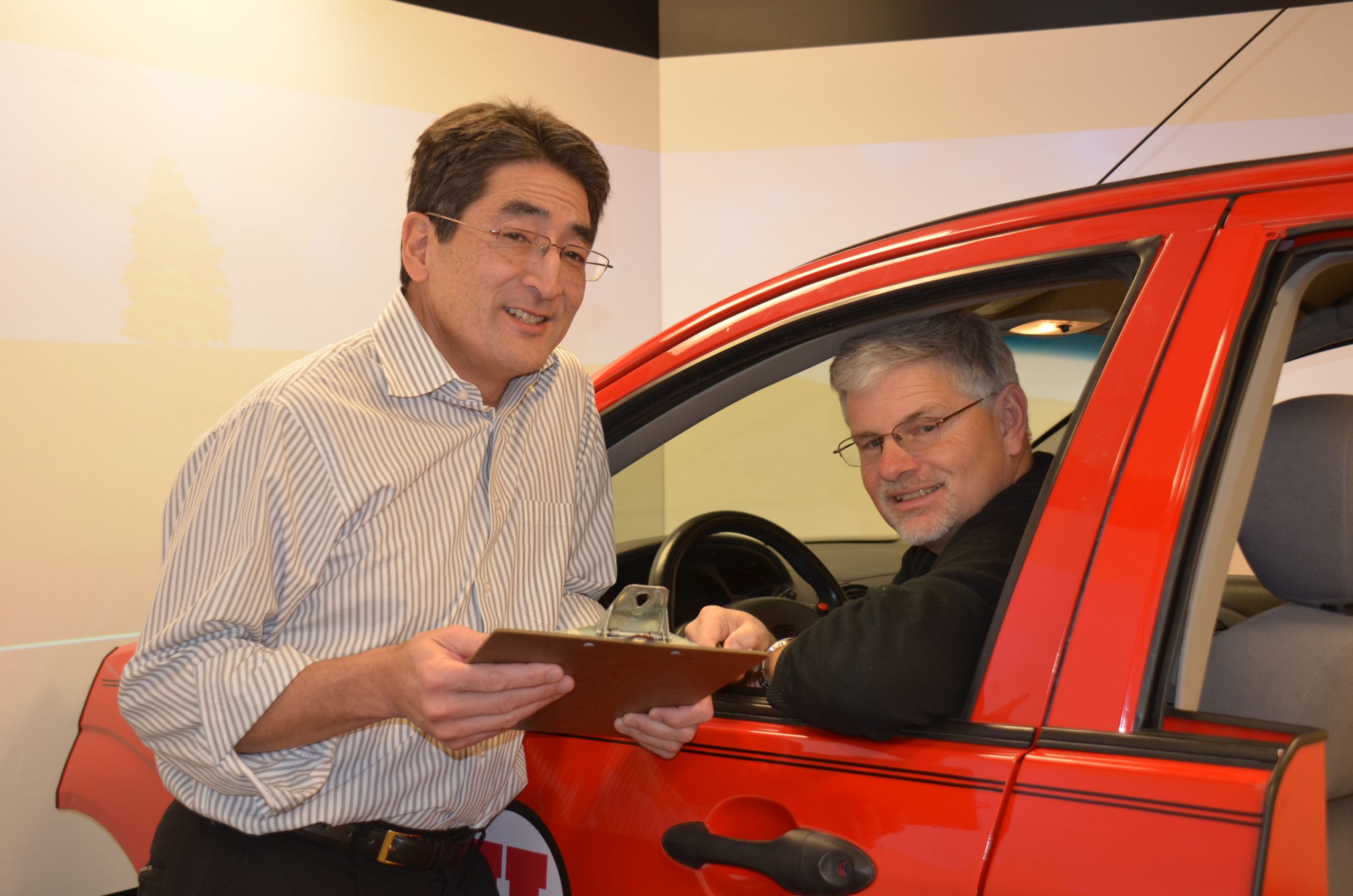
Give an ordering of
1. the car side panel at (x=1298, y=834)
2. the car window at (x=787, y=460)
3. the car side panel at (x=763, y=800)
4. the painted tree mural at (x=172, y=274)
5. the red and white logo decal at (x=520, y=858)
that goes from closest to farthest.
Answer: the car side panel at (x=1298, y=834), the car side panel at (x=763, y=800), the red and white logo decal at (x=520, y=858), the car window at (x=787, y=460), the painted tree mural at (x=172, y=274)

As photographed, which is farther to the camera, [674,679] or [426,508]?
[426,508]

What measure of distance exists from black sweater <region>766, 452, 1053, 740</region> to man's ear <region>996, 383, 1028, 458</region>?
1.00 ft

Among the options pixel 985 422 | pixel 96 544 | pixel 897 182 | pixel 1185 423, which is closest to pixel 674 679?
pixel 1185 423

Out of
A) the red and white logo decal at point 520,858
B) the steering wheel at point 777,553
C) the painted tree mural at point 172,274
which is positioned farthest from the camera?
the painted tree mural at point 172,274

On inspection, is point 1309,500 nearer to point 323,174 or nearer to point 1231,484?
point 1231,484

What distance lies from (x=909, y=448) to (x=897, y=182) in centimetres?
317

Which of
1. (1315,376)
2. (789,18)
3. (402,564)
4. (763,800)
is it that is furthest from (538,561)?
(789,18)

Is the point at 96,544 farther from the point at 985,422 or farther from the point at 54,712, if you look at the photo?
the point at 985,422

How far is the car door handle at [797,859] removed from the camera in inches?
38.6

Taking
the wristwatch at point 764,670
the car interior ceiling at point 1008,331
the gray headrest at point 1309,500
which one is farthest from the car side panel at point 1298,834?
the wristwatch at point 764,670

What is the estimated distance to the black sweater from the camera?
102 cm

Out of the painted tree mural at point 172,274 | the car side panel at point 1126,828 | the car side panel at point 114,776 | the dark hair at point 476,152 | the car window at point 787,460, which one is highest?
the painted tree mural at point 172,274

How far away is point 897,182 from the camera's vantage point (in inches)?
171

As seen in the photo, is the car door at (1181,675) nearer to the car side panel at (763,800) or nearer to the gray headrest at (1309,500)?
the car side panel at (763,800)
